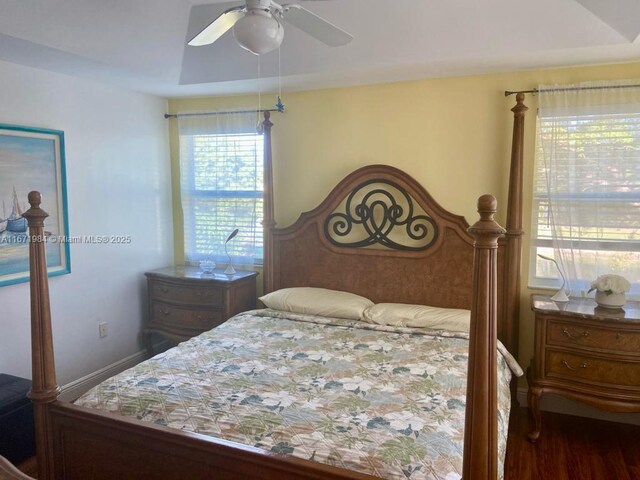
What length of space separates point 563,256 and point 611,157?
0.65 meters

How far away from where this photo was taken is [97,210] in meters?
3.41

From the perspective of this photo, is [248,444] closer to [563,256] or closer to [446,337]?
[446,337]

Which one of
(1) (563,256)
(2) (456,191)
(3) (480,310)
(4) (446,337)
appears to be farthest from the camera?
(2) (456,191)

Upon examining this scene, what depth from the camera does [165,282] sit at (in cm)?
362

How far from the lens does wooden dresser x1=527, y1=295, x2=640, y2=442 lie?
2.49 meters

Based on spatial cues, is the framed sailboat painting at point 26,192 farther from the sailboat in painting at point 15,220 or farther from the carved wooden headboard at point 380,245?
the carved wooden headboard at point 380,245

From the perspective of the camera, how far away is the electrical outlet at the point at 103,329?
137 inches

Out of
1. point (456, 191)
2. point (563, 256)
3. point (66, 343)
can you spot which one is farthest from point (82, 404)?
point (563, 256)

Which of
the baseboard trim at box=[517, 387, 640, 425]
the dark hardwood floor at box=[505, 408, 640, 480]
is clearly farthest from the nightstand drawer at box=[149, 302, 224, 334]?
the baseboard trim at box=[517, 387, 640, 425]

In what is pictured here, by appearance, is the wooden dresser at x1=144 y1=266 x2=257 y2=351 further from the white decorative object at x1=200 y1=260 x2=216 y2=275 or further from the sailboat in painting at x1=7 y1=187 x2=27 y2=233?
the sailboat in painting at x1=7 y1=187 x2=27 y2=233

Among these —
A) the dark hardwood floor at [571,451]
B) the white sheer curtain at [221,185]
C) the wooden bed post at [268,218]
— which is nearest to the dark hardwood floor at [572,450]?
the dark hardwood floor at [571,451]

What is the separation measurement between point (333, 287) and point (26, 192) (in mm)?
2099

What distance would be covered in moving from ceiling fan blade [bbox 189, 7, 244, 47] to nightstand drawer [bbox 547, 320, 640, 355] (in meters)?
2.26

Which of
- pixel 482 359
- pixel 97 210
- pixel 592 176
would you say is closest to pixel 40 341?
pixel 482 359
